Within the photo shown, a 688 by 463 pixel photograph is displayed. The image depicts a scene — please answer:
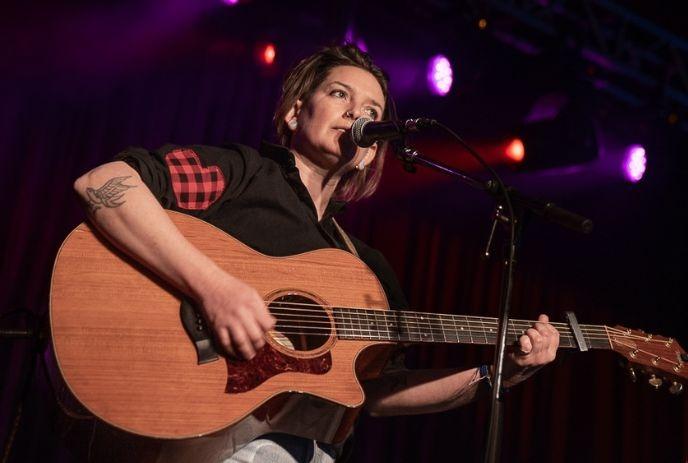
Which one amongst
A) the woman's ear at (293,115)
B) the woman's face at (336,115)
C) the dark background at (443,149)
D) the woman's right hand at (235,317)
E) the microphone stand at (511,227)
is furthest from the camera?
the dark background at (443,149)

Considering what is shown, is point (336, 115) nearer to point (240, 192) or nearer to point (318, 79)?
point (318, 79)

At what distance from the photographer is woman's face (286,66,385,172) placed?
8.89 ft

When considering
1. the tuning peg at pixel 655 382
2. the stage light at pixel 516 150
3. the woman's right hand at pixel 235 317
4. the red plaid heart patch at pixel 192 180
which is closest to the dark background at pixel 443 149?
the stage light at pixel 516 150

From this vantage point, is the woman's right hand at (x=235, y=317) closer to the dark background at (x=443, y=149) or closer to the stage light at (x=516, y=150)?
the dark background at (x=443, y=149)

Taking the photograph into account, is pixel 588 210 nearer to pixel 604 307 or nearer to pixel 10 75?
pixel 604 307

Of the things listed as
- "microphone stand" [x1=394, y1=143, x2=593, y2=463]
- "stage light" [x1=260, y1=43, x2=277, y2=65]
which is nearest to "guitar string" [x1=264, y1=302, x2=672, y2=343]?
"microphone stand" [x1=394, y1=143, x2=593, y2=463]

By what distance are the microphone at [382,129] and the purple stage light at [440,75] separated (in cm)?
330

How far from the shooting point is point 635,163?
20.6 feet

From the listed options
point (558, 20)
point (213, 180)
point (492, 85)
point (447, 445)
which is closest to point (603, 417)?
point (447, 445)

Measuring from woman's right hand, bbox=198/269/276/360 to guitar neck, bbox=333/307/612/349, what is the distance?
389 mm

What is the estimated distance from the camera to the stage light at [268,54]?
5418 millimetres

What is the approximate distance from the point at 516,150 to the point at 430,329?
359cm

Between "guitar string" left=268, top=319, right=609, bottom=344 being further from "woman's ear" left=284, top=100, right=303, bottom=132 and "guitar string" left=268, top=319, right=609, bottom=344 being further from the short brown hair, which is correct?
"woman's ear" left=284, top=100, right=303, bottom=132

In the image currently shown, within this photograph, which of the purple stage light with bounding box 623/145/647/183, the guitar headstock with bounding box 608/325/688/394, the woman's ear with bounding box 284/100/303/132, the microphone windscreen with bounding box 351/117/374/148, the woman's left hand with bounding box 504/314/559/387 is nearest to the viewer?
the microphone windscreen with bounding box 351/117/374/148
